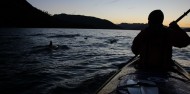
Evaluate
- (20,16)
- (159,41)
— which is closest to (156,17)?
(159,41)

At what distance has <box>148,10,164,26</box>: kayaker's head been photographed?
4980 millimetres

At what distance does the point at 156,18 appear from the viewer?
4.98 meters

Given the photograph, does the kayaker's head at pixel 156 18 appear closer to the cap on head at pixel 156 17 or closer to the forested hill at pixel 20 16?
the cap on head at pixel 156 17

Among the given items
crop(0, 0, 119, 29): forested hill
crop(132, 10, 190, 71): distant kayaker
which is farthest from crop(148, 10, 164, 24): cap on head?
crop(0, 0, 119, 29): forested hill

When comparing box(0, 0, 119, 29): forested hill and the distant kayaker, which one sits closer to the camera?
the distant kayaker

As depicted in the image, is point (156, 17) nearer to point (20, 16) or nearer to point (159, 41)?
point (159, 41)

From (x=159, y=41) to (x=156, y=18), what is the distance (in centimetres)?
54

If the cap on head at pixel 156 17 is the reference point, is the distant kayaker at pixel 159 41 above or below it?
below

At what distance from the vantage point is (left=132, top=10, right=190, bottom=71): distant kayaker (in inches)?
195

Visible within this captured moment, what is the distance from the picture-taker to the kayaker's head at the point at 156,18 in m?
4.98

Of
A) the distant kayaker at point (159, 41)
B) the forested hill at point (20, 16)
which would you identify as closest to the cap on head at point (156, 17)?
the distant kayaker at point (159, 41)

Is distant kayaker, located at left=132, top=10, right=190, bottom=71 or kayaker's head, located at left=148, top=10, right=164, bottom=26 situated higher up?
kayaker's head, located at left=148, top=10, right=164, bottom=26

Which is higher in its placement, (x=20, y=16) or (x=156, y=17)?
(x=20, y=16)

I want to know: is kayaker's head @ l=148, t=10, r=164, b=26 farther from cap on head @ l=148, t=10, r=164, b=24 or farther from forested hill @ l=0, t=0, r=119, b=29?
forested hill @ l=0, t=0, r=119, b=29
